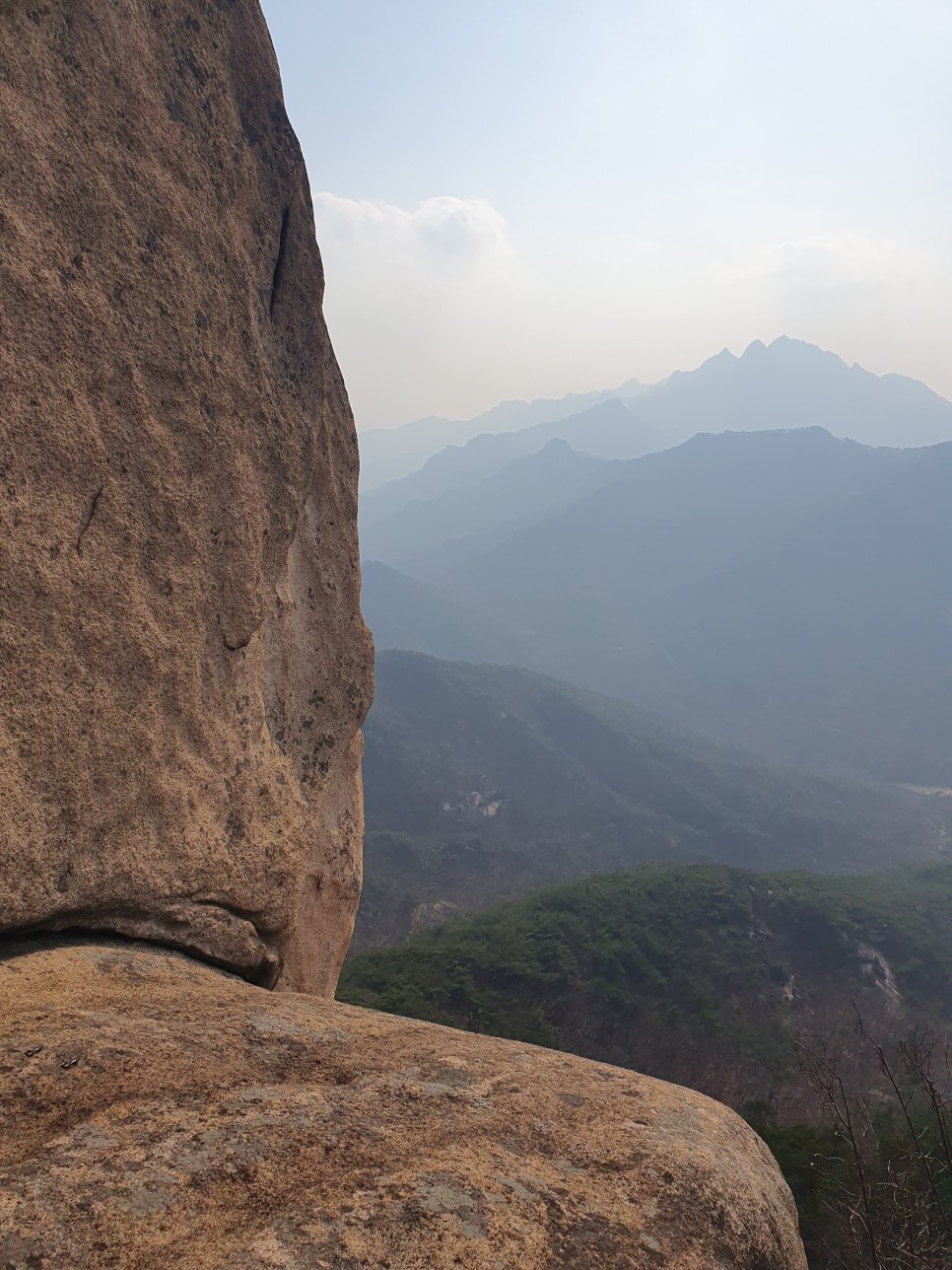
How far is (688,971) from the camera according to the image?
2641cm

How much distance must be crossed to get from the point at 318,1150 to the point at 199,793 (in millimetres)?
2758

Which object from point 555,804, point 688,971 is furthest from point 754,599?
point 688,971

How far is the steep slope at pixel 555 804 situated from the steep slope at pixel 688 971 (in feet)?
47.9

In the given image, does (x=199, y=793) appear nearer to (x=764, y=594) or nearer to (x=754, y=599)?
(x=754, y=599)

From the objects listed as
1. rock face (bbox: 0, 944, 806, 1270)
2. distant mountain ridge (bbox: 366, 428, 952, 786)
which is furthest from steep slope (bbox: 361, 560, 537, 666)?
rock face (bbox: 0, 944, 806, 1270)

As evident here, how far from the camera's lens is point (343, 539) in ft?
25.5

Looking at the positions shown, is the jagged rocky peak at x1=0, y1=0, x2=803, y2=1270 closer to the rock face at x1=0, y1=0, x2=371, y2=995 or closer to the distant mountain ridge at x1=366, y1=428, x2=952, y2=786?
the rock face at x1=0, y1=0, x2=371, y2=995

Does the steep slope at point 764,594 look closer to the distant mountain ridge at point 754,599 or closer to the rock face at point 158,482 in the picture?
the distant mountain ridge at point 754,599

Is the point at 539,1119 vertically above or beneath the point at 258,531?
beneath

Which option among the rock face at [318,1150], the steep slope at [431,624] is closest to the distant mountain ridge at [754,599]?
the steep slope at [431,624]

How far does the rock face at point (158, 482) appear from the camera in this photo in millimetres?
4113

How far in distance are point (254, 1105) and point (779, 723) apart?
344 feet

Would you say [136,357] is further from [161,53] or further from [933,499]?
[933,499]

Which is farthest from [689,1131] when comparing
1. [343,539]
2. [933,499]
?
[933,499]
